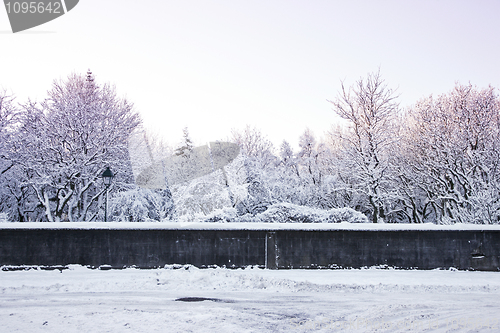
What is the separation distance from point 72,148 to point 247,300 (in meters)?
18.5

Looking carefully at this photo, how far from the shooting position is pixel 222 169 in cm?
2297

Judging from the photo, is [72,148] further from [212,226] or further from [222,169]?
[212,226]

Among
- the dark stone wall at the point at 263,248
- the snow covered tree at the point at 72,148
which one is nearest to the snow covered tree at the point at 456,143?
the dark stone wall at the point at 263,248

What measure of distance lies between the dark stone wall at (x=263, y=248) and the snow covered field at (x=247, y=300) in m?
0.43

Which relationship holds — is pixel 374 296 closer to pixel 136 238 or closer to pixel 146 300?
pixel 146 300

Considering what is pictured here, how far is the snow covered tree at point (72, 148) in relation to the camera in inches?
883

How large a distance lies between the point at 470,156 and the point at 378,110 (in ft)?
20.4

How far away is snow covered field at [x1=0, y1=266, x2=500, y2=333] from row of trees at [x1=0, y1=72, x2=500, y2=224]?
9.16 meters

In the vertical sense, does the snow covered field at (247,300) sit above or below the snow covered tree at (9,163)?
below

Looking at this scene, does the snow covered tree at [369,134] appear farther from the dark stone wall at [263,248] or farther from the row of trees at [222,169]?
the dark stone wall at [263,248]

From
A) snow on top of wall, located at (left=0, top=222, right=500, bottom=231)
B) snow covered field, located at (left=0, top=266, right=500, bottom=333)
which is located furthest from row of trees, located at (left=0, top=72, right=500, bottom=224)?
snow covered field, located at (left=0, top=266, right=500, bottom=333)


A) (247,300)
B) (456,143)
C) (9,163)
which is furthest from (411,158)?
(9,163)

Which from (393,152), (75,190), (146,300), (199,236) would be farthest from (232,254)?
(393,152)

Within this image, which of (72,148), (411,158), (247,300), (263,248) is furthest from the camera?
(411,158)
